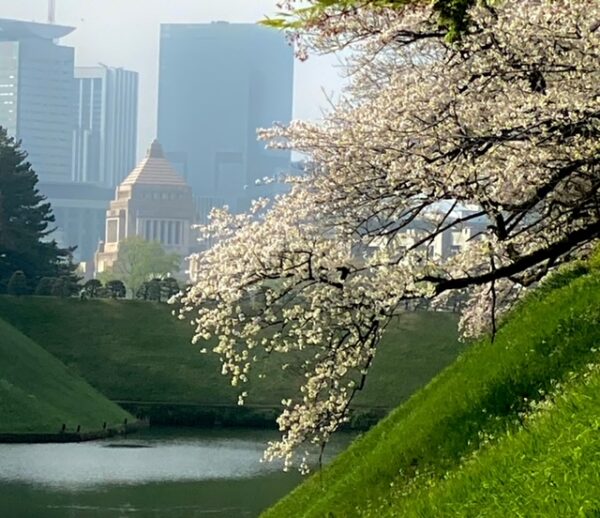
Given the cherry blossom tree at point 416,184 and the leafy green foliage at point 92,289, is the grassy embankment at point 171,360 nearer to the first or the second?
the leafy green foliage at point 92,289

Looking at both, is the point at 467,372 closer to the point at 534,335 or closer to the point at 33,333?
the point at 534,335

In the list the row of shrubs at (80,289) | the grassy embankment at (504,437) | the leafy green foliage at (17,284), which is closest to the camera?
the grassy embankment at (504,437)

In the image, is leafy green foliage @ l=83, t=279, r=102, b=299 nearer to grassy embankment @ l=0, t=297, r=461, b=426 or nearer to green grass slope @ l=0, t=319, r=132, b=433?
grassy embankment @ l=0, t=297, r=461, b=426

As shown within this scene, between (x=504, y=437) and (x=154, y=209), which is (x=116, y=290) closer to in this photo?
(x=504, y=437)

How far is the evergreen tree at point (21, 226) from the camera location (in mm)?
62125

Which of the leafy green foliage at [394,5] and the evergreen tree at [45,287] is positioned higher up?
the leafy green foliage at [394,5]

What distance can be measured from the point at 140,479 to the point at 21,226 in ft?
120

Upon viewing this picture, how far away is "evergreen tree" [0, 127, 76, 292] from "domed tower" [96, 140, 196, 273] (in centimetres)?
8416

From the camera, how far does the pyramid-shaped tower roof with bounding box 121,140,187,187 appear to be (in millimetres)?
163000

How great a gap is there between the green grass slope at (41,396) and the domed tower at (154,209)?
10093 cm

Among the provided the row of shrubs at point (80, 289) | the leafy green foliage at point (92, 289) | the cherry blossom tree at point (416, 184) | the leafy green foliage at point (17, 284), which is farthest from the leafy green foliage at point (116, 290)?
the cherry blossom tree at point (416, 184)

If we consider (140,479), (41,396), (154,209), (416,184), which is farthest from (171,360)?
(154,209)

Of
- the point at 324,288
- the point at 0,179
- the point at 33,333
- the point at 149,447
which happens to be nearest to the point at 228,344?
the point at 324,288

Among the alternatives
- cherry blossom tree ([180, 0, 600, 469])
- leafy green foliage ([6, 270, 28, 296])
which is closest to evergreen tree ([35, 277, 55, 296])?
leafy green foliage ([6, 270, 28, 296])
